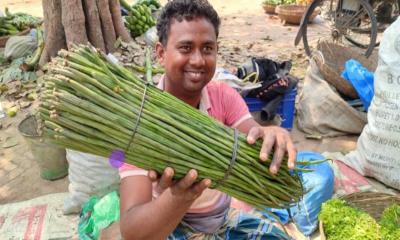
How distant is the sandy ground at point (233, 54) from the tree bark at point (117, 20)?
141 cm

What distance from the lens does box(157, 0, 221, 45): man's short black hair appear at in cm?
159

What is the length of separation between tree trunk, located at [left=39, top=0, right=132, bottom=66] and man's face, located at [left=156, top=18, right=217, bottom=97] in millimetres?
3118

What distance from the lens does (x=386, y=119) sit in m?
2.88

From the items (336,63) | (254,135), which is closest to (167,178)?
(254,135)

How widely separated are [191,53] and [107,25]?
3735mm

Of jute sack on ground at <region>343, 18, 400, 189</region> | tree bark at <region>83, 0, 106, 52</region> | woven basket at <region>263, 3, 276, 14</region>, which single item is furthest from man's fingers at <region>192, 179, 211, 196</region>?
woven basket at <region>263, 3, 276, 14</region>

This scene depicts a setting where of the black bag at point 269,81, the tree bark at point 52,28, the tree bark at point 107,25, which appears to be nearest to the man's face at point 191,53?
the black bag at point 269,81

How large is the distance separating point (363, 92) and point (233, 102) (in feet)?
7.49

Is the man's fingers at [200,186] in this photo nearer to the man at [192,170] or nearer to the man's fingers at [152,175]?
the man at [192,170]

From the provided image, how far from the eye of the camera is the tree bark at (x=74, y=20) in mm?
4602

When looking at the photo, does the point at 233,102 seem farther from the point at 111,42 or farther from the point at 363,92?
the point at 111,42

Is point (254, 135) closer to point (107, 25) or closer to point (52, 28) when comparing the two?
point (107, 25)

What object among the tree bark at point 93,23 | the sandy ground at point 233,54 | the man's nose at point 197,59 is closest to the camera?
the man's nose at point 197,59

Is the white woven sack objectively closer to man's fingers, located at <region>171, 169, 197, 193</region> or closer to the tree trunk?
man's fingers, located at <region>171, 169, 197, 193</region>
